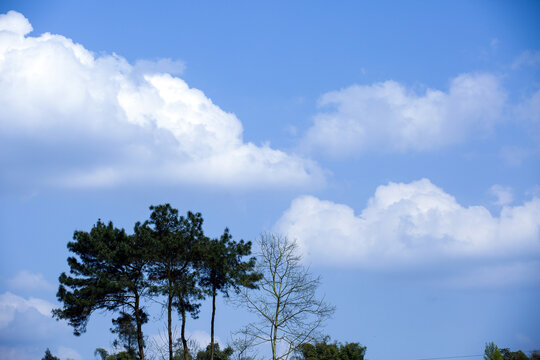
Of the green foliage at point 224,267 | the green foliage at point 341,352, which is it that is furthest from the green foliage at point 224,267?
the green foliage at point 341,352

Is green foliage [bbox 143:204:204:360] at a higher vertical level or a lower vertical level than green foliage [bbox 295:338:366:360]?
higher

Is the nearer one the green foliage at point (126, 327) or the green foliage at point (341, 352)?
the green foliage at point (126, 327)

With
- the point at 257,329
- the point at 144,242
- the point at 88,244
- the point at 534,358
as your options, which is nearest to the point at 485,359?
the point at 534,358

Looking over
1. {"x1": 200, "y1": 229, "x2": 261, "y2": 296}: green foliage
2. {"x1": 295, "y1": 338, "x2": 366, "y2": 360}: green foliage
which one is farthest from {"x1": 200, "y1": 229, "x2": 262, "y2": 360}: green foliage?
{"x1": 295, "y1": 338, "x2": 366, "y2": 360}: green foliage

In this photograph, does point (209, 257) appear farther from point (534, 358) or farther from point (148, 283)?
point (534, 358)

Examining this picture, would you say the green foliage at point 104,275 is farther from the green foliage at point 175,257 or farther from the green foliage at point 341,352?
the green foliage at point 341,352

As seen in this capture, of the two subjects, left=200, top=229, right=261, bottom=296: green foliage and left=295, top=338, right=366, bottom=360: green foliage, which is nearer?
left=200, top=229, right=261, bottom=296: green foliage

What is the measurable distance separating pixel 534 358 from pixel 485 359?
1036 inches

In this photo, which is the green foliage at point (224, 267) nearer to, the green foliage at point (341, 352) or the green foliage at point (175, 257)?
the green foliage at point (175, 257)

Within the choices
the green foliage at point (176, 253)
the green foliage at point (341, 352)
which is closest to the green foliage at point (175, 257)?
the green foliage at point (176, 253)

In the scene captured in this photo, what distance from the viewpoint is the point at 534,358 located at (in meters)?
69.4

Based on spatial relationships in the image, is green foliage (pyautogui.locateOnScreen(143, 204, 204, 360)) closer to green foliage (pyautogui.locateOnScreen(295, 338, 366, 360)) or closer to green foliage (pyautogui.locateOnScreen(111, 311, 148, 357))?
green foliage (pyautogui.locateOnScreen(111, 311, 148, 357))

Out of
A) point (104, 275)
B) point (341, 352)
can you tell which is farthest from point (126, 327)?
point (341, 352)

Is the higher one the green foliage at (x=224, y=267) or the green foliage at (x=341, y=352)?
the green foliage at (x=224, y=267)
